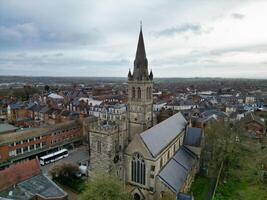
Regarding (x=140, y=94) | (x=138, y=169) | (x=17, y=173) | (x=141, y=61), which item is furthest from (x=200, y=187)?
(x=17, y=173)

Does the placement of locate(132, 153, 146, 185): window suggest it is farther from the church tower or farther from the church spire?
the church spire

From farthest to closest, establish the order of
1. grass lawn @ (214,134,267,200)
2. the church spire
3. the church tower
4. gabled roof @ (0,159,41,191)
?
the church tower < the church spire < grass lawn @ (214,134,267,200) < gabled roof @ (0,159,41,191)

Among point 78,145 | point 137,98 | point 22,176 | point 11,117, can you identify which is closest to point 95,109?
point 78,145

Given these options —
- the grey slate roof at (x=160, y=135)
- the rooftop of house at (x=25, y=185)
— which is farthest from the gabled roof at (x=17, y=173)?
the grey slate roof at (x=160, y=135)

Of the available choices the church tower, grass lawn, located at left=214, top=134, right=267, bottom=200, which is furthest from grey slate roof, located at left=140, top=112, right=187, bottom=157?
grass lawn, located at left=214, top=134, right=267, bottom=200

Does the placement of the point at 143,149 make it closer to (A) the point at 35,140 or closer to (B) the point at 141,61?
(B) the point at 141,61

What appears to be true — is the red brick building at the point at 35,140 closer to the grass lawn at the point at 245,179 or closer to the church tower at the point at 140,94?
the church tower at the point at 140,94

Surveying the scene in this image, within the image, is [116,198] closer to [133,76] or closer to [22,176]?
[22,176]
